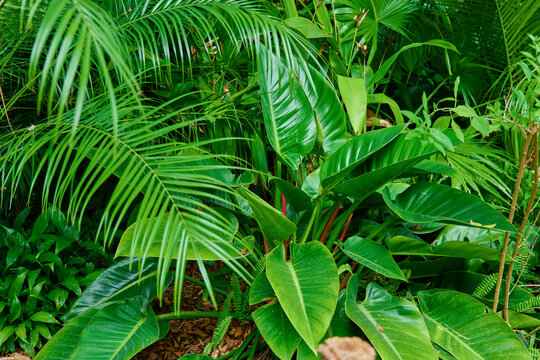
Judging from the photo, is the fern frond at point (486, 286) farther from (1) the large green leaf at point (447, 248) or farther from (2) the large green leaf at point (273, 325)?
(2) the large green leaf at point (273, 325)

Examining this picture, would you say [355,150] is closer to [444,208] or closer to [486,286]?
[444,208]

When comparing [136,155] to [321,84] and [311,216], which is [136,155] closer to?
[311,216]

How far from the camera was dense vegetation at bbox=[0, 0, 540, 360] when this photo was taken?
155cm

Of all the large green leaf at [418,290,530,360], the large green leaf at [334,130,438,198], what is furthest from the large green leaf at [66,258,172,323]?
the large green leaf at [418,290,530,360]

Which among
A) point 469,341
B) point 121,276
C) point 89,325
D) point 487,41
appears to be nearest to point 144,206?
point 89,325

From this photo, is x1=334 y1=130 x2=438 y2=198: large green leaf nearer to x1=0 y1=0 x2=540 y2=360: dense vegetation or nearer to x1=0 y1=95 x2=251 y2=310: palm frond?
x1=0 y1=0 x2=540 y2=360: dense vegetation

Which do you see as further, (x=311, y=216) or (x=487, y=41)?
(x=487, y=41)

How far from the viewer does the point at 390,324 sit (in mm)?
1695

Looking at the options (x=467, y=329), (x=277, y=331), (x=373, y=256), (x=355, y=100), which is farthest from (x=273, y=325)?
(x=355, y=100)

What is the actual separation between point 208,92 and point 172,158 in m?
0.93

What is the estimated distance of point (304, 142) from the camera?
2115 mm

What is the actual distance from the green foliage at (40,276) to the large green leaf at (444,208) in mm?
1465

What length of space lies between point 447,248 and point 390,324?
16.7 inches

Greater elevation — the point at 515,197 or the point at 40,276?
the point at 515,197
